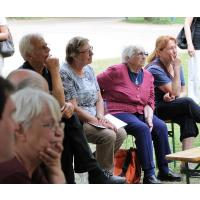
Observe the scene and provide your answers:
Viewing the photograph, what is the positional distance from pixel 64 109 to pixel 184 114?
1.32m

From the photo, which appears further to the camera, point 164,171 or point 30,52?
point 164,171

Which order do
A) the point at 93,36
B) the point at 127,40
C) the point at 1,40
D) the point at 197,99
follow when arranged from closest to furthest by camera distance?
the point at 1,40 < the point at 197,99 < the point at 93,36 < the point at 127,40

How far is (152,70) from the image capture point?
15.8ft

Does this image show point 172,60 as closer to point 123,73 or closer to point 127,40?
point 123,73

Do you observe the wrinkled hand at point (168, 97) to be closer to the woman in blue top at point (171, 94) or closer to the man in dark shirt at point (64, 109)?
the woman in blue top at point (171, 94)

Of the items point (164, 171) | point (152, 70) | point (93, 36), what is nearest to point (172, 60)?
point (152, 70)

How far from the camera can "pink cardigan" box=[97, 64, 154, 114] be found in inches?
178

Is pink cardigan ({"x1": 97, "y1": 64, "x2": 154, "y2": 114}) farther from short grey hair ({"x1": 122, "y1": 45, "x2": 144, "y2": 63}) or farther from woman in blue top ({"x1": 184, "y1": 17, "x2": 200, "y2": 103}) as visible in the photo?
woman in blue top ({"x1": 184, "y1": 17, "x2": 200, "y2": 103})

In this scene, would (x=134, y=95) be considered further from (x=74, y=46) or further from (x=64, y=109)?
(x=64, y=109)

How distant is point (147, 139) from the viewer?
435 centimetres

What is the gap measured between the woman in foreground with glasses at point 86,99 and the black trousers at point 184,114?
25.1 inches

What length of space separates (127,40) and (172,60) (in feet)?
12.4

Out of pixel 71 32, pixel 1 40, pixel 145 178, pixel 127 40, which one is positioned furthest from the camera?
pixel 127 40
